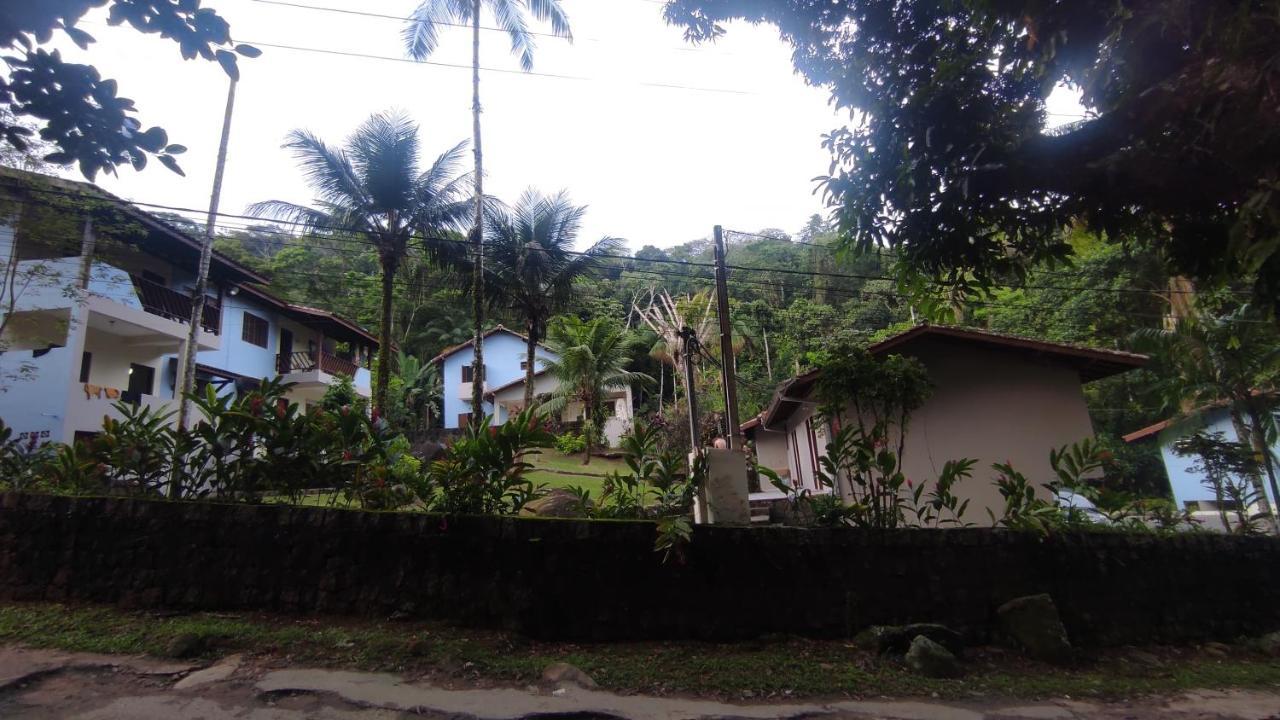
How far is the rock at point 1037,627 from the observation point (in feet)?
19.6

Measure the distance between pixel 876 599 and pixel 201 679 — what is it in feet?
18.6

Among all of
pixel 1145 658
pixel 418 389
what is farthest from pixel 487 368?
pixel 1145 658

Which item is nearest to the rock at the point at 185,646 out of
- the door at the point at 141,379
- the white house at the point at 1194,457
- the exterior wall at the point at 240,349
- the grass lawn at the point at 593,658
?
the grass lawn at the point at 593,658

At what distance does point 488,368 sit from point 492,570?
28.8 metres

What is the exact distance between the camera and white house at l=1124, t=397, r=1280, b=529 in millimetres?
12914

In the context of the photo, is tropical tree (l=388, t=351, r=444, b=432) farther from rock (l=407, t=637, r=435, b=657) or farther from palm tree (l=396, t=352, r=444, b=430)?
rock (l=407, t=637, r=435, b=657)

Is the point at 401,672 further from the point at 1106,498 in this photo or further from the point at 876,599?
the point at 1106,498

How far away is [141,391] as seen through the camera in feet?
53.2

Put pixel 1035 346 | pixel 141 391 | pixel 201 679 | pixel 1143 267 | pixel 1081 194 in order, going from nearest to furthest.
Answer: pixel 201 679 → pixel 1081 194 → pixel 1035 346 → pixel 141 391 → pixel 1143 267

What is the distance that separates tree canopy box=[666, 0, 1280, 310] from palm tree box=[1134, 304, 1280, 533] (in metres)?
8.34

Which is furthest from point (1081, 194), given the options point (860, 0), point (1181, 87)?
point (860, 0)

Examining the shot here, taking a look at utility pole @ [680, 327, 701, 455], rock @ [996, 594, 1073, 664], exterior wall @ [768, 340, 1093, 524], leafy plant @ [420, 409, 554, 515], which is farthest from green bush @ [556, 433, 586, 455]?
rock @ [996, 594, 1073, 664]

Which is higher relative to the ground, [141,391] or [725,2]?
[725,2]

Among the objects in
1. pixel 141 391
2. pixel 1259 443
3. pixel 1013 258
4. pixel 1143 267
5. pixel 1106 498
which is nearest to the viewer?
pixel 1013 258
